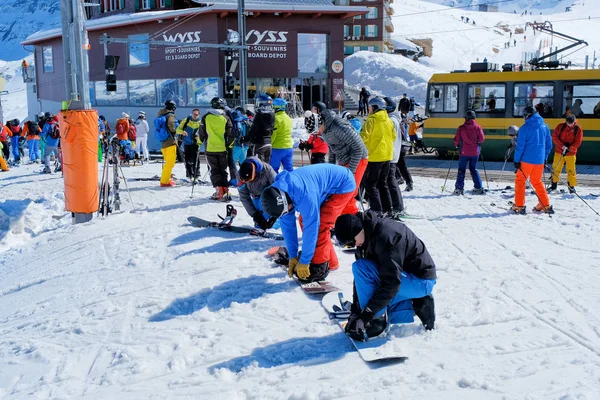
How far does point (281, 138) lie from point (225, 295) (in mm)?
4752

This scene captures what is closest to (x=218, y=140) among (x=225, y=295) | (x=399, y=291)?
(x=225, y=295)

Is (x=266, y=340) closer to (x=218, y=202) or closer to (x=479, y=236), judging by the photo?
(x=479, y=236)

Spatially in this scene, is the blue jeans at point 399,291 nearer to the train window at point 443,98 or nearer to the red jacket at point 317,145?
the red jacket at point 317,145

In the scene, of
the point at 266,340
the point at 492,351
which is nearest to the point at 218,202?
the point at 266,340

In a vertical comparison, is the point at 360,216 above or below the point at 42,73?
below

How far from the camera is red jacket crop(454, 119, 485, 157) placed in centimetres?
1206

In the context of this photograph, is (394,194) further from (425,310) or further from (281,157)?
(425,310)

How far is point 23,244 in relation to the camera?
10188 mm

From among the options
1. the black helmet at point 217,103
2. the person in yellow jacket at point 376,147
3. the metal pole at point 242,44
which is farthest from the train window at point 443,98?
the person in yellow jacket at point 376,147

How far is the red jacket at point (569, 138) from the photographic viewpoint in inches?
488

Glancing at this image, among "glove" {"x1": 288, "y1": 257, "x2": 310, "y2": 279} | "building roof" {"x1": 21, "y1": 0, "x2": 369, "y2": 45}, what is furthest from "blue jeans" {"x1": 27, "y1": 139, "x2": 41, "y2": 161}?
"glove" {"x1": 288, "y1": 257, "x2": 310, "y2": 279}

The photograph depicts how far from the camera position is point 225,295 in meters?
6.18

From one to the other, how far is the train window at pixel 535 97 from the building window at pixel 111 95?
24.7 meters

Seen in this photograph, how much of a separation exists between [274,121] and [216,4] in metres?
22.1
